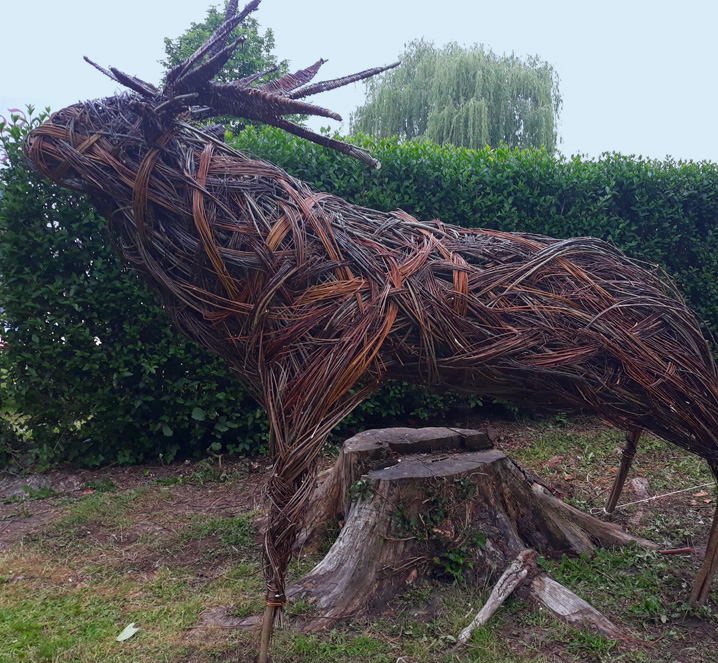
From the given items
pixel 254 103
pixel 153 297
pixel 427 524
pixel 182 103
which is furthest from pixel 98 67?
pixel 153 297

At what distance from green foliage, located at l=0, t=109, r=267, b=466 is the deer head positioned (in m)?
3.01

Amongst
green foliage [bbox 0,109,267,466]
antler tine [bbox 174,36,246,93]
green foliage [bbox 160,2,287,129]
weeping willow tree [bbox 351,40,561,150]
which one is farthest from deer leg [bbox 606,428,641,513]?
weeping willow tree [bbox 351,40,561,150]

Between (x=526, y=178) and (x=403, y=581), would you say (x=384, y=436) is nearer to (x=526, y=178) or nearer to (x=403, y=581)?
(x=403, y=581)

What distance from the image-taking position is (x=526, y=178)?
20.7ft

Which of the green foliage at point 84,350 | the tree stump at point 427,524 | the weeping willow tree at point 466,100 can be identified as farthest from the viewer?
the weeping willow tree at point 466,100

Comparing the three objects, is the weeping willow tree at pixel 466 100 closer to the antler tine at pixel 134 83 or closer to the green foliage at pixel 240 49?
the green foliage at pixel 240 49

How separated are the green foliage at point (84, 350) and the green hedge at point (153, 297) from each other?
13mm

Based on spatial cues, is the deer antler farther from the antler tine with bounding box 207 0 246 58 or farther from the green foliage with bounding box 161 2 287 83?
the green foliage with bounding box 161 2 287 83

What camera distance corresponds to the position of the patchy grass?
8.62 feet

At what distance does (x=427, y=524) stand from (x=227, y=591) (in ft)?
4.01

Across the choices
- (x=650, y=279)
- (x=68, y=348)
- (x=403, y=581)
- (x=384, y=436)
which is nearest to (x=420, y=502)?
(x=403, y=581)

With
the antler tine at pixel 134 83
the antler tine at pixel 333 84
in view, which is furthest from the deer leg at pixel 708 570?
the antler tine at pixel 134 83

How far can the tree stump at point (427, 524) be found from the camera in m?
3.14

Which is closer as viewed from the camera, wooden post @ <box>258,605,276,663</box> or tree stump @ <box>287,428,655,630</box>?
wooden post @ <box>258,605,276,663</box>
